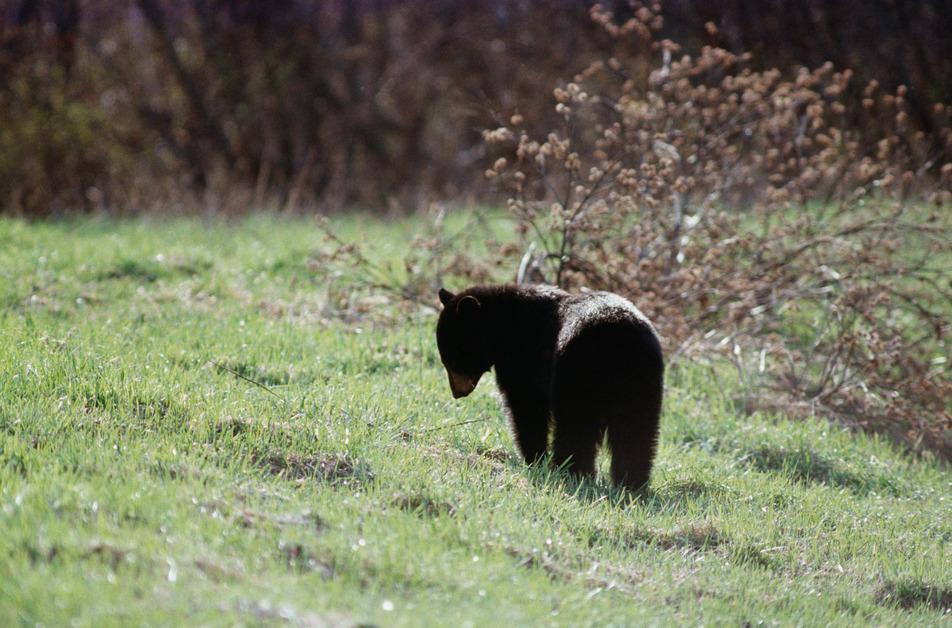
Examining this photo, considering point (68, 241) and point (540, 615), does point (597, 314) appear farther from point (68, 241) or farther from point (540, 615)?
point (68, 241)

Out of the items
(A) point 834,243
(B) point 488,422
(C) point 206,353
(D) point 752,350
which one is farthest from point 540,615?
(A) point 834,243

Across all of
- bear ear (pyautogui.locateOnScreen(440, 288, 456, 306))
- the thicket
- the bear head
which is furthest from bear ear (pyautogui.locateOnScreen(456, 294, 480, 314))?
the thicket

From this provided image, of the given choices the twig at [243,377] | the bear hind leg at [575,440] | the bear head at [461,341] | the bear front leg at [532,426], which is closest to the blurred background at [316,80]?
the twig at [243,377]

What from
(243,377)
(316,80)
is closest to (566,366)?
(243,377)

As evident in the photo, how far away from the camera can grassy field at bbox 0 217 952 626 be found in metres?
4.41

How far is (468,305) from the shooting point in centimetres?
705

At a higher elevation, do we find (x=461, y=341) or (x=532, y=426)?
(x=461, y=341)

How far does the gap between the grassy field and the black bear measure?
27 cm

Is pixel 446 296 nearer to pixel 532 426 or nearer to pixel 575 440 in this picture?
pixel 532 426

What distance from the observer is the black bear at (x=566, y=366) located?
246 inches

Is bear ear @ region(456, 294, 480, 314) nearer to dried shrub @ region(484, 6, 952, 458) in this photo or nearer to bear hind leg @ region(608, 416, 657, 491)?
bear hind leg @ region(608, 416, 657, 491)

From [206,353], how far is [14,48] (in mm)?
11506

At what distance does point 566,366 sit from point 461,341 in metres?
1.14

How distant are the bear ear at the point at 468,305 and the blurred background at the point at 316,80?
370 inches
